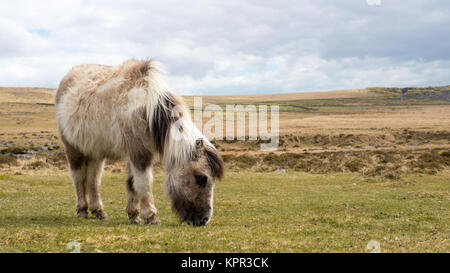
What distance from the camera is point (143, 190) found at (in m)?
8.70

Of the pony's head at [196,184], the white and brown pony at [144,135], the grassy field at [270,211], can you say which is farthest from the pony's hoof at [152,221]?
the pony's head at [196,184]

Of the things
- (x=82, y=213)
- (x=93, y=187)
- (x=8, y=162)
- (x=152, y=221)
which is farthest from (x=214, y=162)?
(x=8, y=162)

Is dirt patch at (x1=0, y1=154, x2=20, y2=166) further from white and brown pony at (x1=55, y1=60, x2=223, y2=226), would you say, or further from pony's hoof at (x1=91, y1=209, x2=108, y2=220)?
white and brown pony at (x1=55, y1=60, x2=223, y2=226)

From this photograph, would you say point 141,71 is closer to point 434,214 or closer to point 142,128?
point 142,128

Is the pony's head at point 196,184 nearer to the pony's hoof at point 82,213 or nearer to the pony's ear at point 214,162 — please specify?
the pony's ear at point 214,162

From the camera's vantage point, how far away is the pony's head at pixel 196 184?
820 cm

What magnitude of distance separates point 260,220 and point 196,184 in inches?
146

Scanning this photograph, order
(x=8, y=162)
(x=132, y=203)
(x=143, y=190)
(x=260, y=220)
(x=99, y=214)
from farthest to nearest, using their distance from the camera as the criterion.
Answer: (x=8, y=162) < (x=260, y=220) < (x=99, y=214) < (x=132, y=203) < (x=143, y=190)

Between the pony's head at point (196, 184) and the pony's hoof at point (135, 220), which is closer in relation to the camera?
the pony's head at point (196, 184)

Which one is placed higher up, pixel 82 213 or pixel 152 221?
pixel 152 221

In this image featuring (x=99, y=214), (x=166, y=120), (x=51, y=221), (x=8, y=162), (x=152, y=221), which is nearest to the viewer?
(x=166, y=120)

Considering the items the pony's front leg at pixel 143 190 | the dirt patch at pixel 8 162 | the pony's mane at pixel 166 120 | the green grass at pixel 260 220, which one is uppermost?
the pony's mane at pixel 166 120

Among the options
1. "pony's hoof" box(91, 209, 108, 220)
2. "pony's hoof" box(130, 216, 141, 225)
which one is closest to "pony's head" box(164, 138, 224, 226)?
"pony's hoof" box(130, 216, 141, 225)

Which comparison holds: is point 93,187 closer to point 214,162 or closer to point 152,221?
point 152,221
